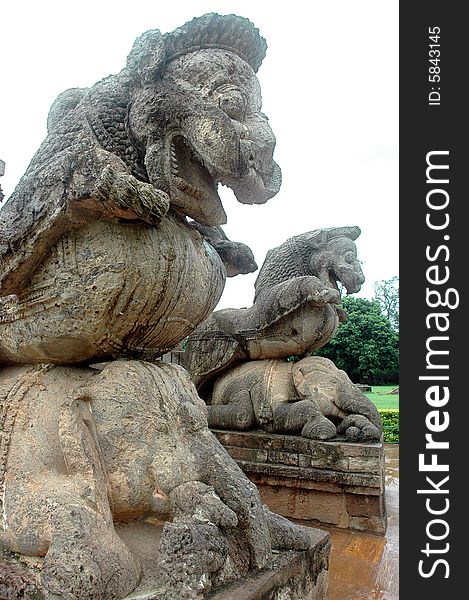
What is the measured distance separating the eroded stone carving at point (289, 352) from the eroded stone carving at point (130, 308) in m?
2.61

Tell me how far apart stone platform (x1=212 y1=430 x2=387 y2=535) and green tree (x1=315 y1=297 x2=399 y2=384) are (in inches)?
658

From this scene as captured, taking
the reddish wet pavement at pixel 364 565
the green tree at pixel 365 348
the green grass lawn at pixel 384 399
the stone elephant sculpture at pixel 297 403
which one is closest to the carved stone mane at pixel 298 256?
the stone elephant sculpture at pixel 297 403

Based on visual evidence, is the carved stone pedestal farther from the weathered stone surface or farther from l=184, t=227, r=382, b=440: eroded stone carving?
the weathered stone surface

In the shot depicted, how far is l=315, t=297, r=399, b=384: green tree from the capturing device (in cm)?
2094

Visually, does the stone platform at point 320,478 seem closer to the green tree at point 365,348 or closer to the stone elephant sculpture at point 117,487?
the stone elephant sculpture at point 117,487

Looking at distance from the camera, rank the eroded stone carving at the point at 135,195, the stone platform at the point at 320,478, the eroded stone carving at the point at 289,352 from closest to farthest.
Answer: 1. the eroded stone carving at the point at 135,195
2. the stone platform at the point at 320,478
3. the eroded stone carving at the point at 289,352

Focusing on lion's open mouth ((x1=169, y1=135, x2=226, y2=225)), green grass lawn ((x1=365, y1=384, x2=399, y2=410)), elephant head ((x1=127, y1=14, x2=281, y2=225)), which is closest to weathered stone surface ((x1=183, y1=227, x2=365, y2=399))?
lion's open mouth ((x1=169, y1=135, x2=226, y2=225))

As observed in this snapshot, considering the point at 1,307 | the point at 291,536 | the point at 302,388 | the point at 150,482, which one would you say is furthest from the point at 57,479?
the point at 302,388

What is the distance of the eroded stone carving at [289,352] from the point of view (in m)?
4.67

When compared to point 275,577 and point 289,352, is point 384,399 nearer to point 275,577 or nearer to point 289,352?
point 289,352

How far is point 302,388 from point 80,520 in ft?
11.2

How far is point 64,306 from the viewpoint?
1.92 meters

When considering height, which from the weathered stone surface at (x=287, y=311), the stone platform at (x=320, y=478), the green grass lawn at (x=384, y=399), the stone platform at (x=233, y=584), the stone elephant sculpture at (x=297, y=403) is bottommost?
the green grass lawn at (x=384, y=399)

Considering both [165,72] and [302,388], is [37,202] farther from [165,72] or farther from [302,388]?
[302,388]
